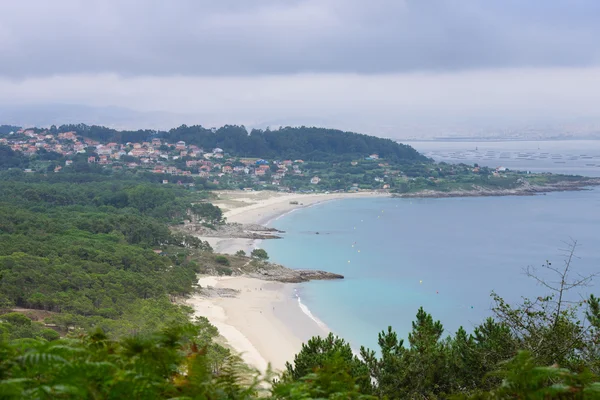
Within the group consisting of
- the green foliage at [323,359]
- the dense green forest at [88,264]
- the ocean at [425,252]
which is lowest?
the ocean at [425,252]

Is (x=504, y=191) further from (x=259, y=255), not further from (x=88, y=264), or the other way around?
(x=88, y=264)

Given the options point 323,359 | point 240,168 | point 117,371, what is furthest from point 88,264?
point 240,168

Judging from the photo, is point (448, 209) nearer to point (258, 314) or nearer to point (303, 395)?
point (258, 314)

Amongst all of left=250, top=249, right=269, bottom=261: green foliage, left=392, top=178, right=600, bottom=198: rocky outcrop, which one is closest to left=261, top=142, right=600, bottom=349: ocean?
left=250, top=249, right=269, bottom=261: green foliage

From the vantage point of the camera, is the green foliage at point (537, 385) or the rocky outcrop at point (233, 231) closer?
the green foliage at point (537, 385)

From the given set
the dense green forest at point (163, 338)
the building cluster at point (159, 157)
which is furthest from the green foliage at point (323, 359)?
the building cluster at point (159, 157)

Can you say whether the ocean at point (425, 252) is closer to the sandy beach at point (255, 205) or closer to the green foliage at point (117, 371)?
the sandy beach at point (255, 205)

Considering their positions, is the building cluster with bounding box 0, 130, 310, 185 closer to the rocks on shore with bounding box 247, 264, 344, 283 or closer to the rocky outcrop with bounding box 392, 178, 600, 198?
the rocky outcrop with bounding box 392, 178, 600, 198
